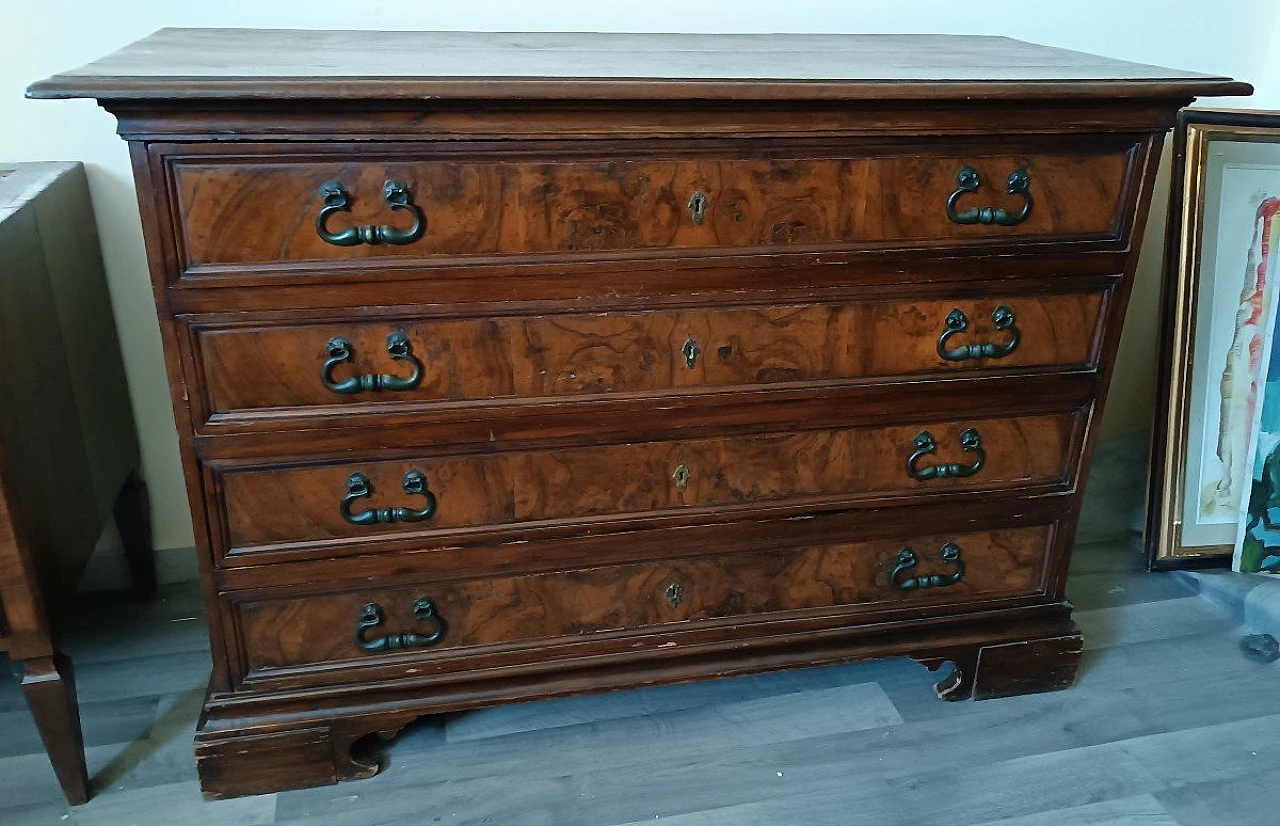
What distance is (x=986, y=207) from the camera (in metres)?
1.50

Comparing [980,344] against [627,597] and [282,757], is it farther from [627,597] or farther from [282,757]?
[282,757]

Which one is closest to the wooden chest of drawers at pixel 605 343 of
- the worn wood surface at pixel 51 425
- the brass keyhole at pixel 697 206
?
the brass keyhole at pixel 697 206

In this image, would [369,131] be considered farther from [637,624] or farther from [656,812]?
[656,812]

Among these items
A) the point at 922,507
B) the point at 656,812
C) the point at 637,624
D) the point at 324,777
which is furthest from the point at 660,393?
the point at 324,777

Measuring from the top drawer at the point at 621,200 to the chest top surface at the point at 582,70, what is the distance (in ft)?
0.28

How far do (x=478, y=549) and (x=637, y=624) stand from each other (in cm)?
30

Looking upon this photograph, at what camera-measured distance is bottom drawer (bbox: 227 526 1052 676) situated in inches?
60.1

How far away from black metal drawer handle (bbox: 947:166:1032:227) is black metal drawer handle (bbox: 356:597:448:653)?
982mm

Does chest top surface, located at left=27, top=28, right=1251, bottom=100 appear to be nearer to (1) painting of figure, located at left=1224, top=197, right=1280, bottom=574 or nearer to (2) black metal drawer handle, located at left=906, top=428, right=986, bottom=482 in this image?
(2) black metal drawer handle, located at left=906, top=428, right=986, bottom=482

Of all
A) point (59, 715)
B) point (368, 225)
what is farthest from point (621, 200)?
point (59, 715)

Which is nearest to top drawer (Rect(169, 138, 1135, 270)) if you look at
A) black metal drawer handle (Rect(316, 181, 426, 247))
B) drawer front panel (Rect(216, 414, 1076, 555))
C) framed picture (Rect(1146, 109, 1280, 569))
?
black metal drawer handle (Rect(316, 181, 426, 247))

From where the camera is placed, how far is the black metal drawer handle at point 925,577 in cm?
172

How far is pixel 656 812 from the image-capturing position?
1.59 meters

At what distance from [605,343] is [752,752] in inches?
30.4
